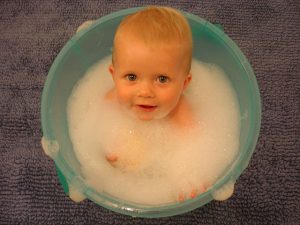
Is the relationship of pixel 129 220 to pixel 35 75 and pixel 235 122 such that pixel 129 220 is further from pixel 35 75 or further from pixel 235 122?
pixel 35 75

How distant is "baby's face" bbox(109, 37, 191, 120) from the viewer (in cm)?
76

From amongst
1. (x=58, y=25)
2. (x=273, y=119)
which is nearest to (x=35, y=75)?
(x=58, y=25)

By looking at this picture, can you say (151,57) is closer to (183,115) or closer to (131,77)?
(131,77)

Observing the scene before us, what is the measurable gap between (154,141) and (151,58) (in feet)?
1.06

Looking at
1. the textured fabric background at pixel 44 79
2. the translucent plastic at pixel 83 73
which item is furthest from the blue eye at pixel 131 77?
the textured fabric background at pixel 44 79

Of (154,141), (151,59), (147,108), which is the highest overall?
(151,59)

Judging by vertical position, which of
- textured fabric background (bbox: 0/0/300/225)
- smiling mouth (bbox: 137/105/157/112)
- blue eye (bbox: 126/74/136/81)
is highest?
blue eye (bbox: 126/74/136/81)

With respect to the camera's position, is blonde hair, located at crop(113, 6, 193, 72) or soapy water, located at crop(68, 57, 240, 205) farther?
soapy water, located at crop(68, 57, 240, 205)

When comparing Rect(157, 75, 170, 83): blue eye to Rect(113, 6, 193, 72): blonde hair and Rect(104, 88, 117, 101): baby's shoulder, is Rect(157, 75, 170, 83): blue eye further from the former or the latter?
Rect(104, 88, 117, 101): baby's shoulder

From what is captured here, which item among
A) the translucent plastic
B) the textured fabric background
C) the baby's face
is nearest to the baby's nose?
the baby's face

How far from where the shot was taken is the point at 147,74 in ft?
2.54

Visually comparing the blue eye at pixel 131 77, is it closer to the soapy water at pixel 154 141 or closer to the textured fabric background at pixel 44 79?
the soapy water at pixel 154 141

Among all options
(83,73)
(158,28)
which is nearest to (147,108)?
(158,28)

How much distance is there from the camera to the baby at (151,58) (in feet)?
2.50
